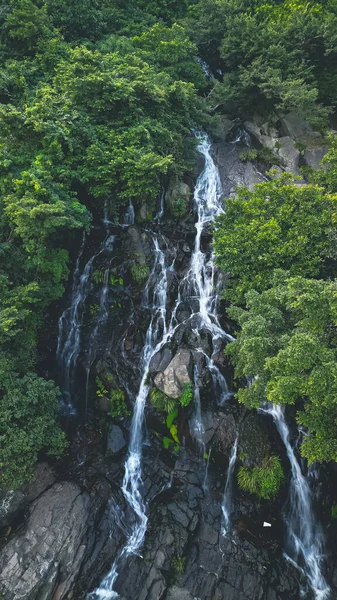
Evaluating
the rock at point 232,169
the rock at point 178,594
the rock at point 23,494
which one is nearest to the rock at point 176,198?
the rock at point 232,169

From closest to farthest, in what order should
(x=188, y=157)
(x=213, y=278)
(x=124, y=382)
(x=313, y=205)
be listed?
(x=313, y=205) → (x=124, y=382) → (x=213, y=278) → (x=188, y=157)

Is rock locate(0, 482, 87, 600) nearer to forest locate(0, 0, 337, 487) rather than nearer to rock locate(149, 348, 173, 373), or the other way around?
forest locate(0, 0, 337, 487)

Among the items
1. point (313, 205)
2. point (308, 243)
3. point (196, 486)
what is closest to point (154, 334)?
point (196, 486)

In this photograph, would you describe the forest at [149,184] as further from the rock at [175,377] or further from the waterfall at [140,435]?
the waterfall at [140,435]

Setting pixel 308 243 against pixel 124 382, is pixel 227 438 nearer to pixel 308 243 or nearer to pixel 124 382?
pixel 124 382

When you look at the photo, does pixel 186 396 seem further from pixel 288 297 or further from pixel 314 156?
pixel 314 156
